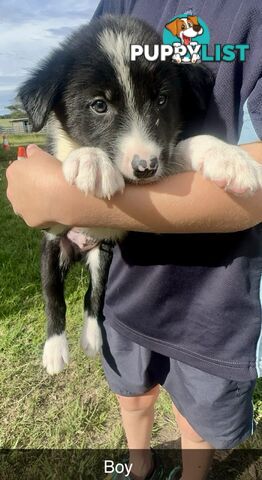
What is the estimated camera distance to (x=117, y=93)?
→ 5.03ft

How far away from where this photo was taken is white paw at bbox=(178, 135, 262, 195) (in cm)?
119

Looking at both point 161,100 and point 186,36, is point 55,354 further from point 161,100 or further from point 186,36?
point 186,36

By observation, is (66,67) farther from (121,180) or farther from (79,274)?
(79,274)

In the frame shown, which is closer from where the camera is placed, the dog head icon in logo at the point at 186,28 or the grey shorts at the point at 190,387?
the dog head icon in logo at the point at 186,28

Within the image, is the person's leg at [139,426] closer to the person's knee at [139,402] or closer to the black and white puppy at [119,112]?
the person's knee at [139,402]

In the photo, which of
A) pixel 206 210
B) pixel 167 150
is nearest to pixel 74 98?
pixel 167 150

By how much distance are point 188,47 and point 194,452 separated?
4.88 ft

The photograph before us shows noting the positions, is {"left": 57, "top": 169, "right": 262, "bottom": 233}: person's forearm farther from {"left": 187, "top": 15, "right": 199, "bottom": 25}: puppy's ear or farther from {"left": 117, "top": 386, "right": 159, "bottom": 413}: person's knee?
{"left": 117, "top": 386, "right": 159, "bottom": 413}: person's knee

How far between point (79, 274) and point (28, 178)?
246 centimetres

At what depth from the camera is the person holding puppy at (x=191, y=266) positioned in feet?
4.18

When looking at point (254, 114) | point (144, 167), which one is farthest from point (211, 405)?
point (254, 114)

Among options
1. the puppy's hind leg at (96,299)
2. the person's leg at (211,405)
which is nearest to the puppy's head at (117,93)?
the puppy's hind leg at (96,299)

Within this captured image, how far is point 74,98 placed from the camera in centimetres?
167

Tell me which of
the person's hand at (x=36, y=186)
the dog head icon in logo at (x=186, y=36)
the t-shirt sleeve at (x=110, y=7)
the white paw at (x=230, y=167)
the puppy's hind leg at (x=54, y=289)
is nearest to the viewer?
the white paw at (x=230, y=167)
